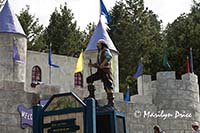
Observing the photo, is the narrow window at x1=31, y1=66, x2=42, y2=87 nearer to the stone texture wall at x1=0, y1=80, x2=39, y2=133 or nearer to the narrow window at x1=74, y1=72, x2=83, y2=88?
the narrow window at x1=74, y1=72, x2=83, y2=88

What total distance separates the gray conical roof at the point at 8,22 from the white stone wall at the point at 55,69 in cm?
470

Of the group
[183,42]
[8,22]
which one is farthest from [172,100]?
[183,42]

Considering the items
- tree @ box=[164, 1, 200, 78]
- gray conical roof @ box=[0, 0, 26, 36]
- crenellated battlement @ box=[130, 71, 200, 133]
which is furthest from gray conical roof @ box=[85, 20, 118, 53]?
tree @ box=[164, 1, 200, 78]

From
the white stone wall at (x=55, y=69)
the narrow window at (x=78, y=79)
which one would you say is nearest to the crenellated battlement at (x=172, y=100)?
the white stone wall at (x=55, y=69)

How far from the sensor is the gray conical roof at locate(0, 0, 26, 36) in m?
24.3

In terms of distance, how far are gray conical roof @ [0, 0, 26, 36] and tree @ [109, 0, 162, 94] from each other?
14.0 metres

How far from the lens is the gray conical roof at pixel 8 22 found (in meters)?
24.3

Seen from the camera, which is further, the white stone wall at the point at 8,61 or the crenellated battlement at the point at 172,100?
the white stone wall at the point at 8,61

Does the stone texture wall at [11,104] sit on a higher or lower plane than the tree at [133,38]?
lower

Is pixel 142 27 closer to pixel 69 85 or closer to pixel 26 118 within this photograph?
pixel 69 85

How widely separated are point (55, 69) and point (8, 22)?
276 inches

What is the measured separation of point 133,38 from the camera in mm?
41156

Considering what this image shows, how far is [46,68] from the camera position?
100 feet

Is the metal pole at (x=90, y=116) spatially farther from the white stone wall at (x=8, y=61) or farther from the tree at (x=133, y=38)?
the tree at (x=133, y=38)
